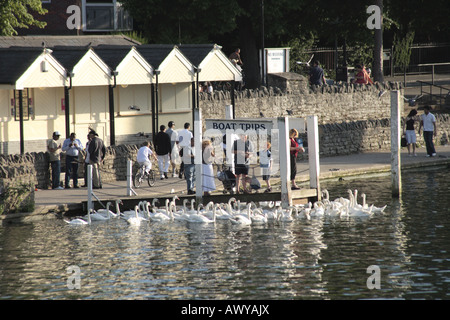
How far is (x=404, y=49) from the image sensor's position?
54.1m

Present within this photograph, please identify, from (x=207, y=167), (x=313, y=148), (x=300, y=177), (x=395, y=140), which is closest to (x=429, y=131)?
(x=300, y=177)

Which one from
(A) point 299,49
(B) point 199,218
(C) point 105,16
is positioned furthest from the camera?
(A) point 299,49

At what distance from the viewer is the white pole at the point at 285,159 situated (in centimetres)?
2384

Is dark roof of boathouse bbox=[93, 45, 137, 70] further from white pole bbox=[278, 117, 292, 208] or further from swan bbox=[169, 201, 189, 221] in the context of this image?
white pole bbox=[278, 117, 292, 208]

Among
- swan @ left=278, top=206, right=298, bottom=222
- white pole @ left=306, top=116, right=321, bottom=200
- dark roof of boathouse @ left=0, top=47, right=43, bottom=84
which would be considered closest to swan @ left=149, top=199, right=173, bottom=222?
swan @ left=278, top=206, right=298, bottom=222

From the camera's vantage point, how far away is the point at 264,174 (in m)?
27.0

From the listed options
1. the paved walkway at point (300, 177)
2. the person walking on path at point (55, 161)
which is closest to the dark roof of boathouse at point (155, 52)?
the paved walkway at point (300, 177)

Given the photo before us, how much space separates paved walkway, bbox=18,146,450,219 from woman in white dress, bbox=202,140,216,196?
1.06 meters

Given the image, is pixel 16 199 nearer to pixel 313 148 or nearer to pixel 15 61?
pixel 15 61

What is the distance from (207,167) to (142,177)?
116 inches

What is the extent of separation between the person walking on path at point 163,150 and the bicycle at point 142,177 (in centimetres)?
107

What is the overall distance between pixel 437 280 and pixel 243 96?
22.1m

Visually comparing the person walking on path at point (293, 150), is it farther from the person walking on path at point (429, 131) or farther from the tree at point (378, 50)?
the tree at point (378, 50)
